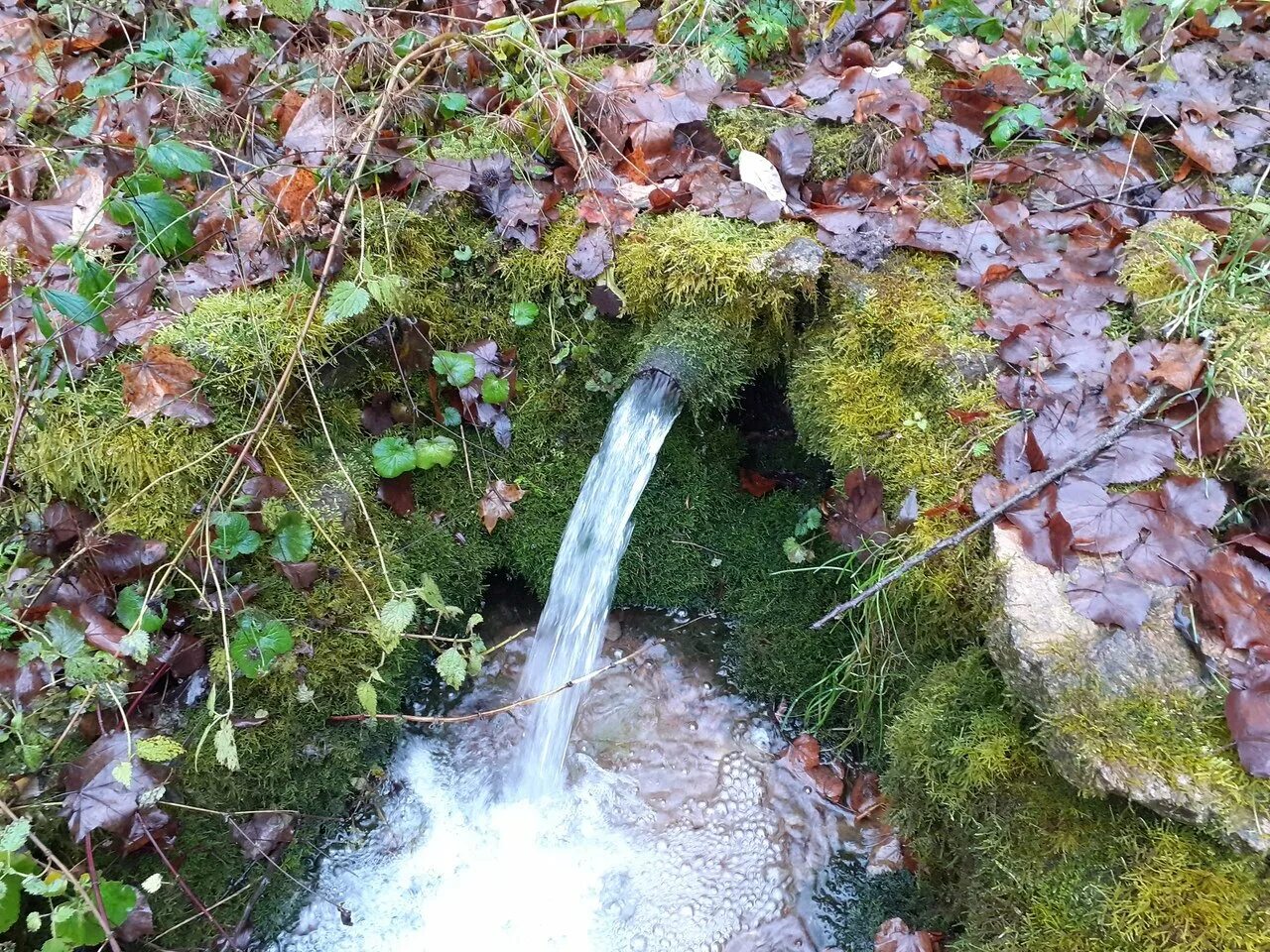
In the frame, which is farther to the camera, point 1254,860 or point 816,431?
point 816,431

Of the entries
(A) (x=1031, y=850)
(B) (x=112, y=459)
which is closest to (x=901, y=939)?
(A) (x=1031, y=850)

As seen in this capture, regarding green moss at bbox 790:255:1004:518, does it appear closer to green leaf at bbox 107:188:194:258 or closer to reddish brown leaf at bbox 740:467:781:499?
reddish brown leaf at bbox 740:467:781:499

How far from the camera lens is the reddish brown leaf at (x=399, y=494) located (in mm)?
2713

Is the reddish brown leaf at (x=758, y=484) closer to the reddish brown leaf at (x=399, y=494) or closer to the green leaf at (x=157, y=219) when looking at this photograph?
the reddish brown leaf at (x=399, y=494)

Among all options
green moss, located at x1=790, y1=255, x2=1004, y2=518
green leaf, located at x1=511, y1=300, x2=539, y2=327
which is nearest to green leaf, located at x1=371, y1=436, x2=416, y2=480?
green leaf, located at x1=511, y1=300, x2=539, y2=327

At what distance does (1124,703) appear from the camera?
1.74 m

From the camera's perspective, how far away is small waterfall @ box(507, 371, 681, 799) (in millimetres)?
2732

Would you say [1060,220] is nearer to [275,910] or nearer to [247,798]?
[247,798]

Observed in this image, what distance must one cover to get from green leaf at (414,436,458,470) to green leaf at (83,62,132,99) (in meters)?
1.82

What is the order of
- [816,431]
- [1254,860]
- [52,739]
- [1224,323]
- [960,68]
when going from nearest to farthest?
[1254,860] → [52,739] → [1224,323] → [816,431] → [960,68]

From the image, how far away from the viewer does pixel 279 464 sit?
2428 mm

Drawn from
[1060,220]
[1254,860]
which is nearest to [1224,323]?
[1060,220]

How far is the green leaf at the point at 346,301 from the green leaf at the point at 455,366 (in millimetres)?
390

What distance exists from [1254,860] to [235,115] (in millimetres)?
3764
